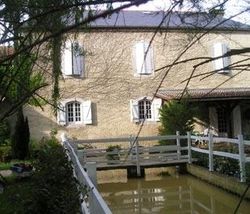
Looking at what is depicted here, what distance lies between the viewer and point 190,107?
781 inches

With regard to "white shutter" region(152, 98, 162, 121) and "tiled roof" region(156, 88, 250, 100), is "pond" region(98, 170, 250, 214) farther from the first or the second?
"white shutter" region(152, 98, 162, 121)

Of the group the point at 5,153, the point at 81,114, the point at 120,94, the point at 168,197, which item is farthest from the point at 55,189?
the point at 120,94

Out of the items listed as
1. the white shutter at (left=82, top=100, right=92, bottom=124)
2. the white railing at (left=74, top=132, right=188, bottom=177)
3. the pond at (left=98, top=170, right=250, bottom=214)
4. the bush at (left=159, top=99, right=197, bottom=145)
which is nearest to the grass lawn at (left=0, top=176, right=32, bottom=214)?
the pond at (left=98, top=170, right=250, bottom=214)

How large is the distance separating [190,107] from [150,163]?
15.0 feet

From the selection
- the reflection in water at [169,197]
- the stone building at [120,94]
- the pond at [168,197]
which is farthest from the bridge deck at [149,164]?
the stone building at [120,94]

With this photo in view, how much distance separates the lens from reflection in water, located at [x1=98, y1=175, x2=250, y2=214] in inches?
406

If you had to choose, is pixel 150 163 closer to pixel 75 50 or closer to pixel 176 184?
pixel 176 184

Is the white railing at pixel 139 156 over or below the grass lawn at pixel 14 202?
over

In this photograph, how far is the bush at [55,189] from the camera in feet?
19.9

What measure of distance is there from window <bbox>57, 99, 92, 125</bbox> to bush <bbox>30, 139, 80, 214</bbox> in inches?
535

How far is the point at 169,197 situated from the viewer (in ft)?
38.5

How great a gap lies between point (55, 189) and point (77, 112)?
16184 mm

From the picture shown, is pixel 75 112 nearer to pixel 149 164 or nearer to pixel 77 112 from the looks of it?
pixel 77 112

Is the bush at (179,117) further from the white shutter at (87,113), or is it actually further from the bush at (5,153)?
the bush at (5,153)
